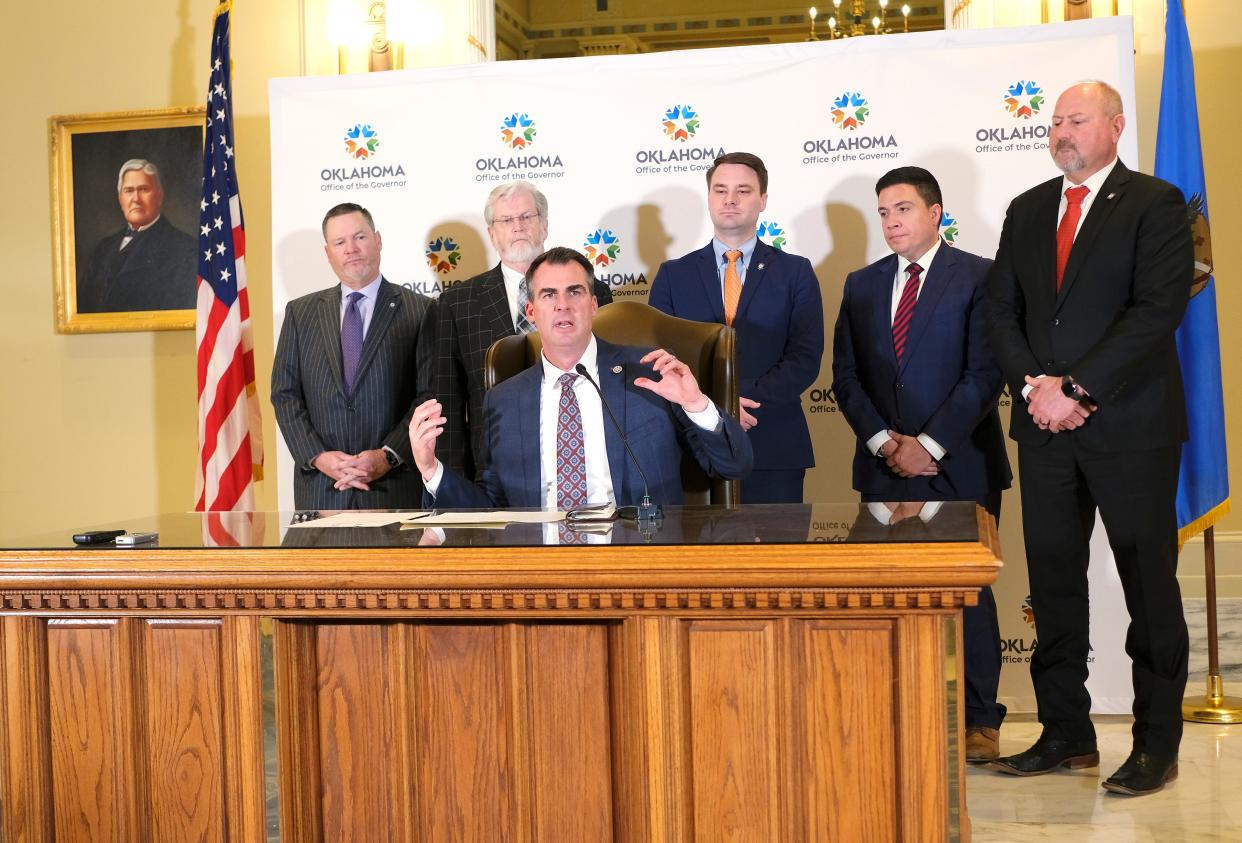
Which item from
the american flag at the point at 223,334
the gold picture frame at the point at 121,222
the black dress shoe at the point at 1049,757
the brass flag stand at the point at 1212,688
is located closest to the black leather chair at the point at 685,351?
the black dress shoe at the point at 1049,757

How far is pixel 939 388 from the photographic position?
13.0 ft

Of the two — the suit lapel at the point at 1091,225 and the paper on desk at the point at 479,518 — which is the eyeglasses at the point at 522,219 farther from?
the paper on desk at the point at 479,518

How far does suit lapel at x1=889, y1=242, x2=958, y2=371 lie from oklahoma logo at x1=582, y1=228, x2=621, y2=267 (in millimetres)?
1278

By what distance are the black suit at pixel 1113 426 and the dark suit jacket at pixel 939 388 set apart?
0.25 metres

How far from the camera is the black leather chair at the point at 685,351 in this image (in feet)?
10.4

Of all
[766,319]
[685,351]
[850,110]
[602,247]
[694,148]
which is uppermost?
[850,110]

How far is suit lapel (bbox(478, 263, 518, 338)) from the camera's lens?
4.34 m

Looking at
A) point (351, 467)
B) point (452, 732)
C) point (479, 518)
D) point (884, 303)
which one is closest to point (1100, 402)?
point (884, 303)

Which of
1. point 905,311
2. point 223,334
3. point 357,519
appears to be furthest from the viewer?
point 223,334

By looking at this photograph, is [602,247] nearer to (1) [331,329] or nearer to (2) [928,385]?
(1) [331,329]

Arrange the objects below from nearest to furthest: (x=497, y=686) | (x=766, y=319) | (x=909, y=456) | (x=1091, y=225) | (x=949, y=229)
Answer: (x=497, y=686)
(x=1091, y=225)
(x=909, y=456)
(x=766, y=319)
(x=949, y=229)

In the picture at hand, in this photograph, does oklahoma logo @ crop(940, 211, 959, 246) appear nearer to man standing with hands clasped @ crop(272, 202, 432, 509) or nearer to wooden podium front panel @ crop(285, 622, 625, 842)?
man standing with hands clasped @ crop(272, 202, 432, 509)

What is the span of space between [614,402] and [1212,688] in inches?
105

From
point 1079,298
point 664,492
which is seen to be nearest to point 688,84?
point 1079,298
